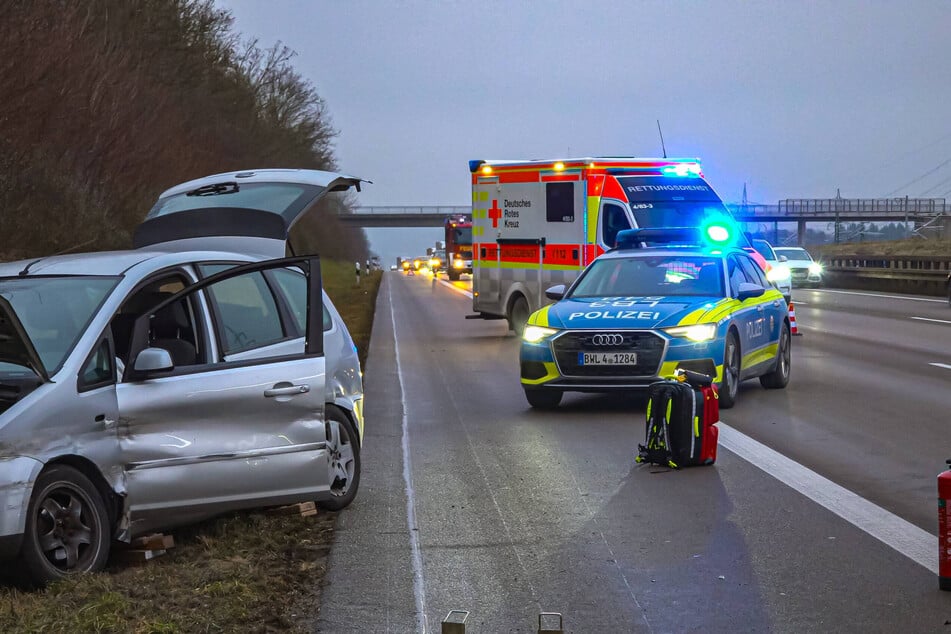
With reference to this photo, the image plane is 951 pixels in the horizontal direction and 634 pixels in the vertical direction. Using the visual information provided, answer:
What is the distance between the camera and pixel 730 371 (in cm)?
1352

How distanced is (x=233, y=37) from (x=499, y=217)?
137 feet

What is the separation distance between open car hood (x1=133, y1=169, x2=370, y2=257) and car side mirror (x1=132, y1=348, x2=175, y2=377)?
2.90m

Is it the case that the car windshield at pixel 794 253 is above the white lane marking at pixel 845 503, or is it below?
above

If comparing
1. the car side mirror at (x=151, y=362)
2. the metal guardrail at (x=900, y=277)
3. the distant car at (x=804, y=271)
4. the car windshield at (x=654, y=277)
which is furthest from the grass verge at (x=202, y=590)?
the distant car at (x=804, y=271)

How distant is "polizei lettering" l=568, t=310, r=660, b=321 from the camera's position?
43.0ft

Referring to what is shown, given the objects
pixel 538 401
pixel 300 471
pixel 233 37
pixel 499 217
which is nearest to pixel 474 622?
pixel 300 471

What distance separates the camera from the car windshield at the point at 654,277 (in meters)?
14.2

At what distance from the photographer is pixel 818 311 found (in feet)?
107

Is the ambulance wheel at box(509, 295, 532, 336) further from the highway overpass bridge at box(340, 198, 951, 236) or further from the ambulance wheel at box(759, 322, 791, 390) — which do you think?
the highway overpass bridge at box(340, 198, 951, 236)

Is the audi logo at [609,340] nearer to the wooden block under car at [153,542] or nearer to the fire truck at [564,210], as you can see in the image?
the wooden block under car at [153,542]

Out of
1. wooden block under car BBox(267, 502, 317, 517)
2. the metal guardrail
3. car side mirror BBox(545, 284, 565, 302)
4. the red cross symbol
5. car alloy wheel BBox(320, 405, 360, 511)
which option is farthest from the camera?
the metal guardrail

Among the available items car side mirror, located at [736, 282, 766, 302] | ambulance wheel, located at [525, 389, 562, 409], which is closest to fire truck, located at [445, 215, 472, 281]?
car side mirror, located at [736, 282, 766, 302]

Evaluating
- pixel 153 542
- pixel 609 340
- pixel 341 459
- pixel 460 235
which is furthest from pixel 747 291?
pixel 460 235

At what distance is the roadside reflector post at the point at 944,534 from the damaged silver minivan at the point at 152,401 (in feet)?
10.3
